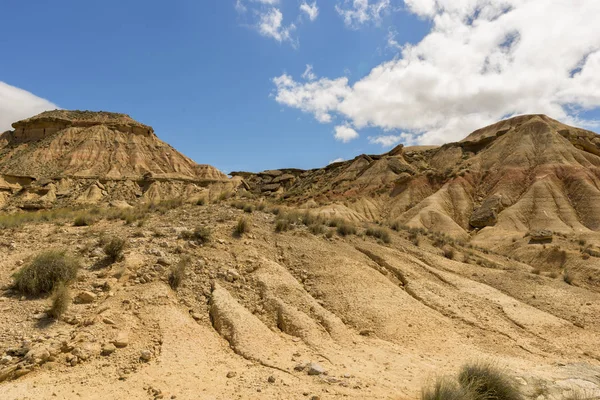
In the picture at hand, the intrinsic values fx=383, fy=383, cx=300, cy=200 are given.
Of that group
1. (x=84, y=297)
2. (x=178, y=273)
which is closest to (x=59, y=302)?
(x=84, y=297)

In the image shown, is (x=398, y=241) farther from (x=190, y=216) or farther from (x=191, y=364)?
(x=191, y=364)

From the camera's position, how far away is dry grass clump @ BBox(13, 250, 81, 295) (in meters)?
7.57

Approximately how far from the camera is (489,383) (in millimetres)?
5980

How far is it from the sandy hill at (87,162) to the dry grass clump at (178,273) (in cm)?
4148

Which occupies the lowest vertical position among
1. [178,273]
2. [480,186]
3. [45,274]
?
[45,274]

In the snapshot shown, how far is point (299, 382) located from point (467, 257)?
12.6 meters

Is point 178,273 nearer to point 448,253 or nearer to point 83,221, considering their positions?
point 83,221

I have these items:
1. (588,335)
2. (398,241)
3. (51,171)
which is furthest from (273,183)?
(588,335)

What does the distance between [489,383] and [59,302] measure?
7448 mm

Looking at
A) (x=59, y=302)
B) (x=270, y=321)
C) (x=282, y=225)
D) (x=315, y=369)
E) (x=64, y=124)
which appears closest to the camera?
(x=315, y=369)

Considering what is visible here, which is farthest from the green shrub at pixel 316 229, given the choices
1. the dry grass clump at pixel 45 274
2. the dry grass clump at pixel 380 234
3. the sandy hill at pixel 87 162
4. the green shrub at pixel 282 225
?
the sandy hill at pixel 87 162

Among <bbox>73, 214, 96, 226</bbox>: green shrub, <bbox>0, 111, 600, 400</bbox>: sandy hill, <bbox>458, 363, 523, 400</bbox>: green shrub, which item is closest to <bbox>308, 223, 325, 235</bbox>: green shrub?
<bbox>0, 111, 600, 400</bbox>: sandy hill

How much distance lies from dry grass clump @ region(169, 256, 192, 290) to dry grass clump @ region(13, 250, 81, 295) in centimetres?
196

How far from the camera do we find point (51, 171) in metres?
58.7
